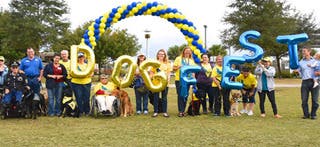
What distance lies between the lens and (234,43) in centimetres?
3550

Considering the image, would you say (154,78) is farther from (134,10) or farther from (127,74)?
(134,10)

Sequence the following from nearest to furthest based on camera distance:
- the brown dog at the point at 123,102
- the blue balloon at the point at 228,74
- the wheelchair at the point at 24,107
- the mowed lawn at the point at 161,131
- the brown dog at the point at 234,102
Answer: the mowed lawn at the point at 161,131, the wheelchair at the point at 24,107, the blue balloon at the point at 228,74, the brown dog at the point at 123,102, the brown dog at the point at 234,102

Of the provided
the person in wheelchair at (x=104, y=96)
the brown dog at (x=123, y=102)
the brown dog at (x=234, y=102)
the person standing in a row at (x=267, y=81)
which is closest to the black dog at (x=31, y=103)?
the person in wheelchair at (x=104, y=96)

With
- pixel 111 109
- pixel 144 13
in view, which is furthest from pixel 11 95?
pixel 144 13

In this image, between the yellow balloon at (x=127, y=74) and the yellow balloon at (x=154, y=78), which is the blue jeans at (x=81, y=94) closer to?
the yellow balloon at (x=127, y=74)

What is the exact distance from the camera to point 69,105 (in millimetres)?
9500

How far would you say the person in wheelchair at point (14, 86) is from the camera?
8.95 meters

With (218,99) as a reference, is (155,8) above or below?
above

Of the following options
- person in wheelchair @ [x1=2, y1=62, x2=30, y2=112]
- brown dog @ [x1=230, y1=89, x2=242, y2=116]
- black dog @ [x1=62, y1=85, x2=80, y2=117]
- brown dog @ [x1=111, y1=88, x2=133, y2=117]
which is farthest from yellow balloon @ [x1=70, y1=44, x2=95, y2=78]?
brown dog @ [x1=230, y1=89, x2=242, y2=116]

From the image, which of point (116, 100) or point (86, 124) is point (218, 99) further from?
point (86, 124)

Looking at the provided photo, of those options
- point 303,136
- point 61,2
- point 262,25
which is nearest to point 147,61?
point 303,136

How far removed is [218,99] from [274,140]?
341 centimetres

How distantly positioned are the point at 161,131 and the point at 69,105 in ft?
10.2

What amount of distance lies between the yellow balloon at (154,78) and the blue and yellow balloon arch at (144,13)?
1.53 metres
